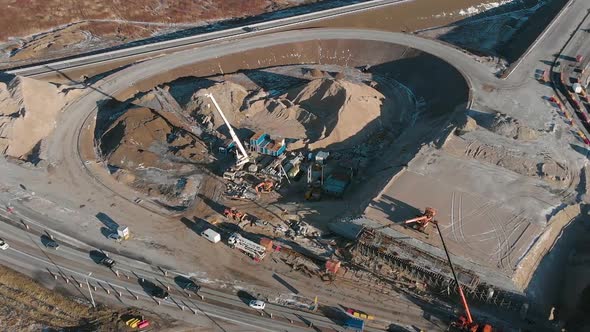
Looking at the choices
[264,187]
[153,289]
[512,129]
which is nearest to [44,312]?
[153,289]

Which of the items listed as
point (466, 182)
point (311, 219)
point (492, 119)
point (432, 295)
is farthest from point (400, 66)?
point (432, 295)

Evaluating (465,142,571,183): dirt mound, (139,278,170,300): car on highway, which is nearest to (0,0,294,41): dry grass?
(465,142,571,183): dirt mound

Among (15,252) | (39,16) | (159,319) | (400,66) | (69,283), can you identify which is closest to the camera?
(159,319)

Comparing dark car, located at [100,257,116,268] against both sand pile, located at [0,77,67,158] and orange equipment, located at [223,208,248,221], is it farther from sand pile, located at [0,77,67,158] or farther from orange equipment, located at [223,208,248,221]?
sand pile, located at [0,77,67,158]

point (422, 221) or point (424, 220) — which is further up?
point (424, 220)

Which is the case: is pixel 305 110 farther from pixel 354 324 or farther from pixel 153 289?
pixel 354 324

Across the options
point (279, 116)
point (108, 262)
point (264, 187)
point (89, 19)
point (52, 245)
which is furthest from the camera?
point (89, 19)

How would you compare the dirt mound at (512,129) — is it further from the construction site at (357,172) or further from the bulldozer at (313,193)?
the bulldozer at (313,193)

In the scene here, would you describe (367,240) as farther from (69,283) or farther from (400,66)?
(400,66)
